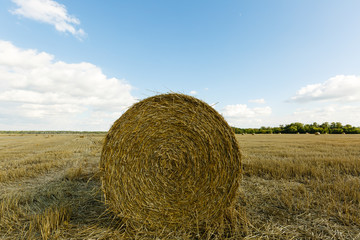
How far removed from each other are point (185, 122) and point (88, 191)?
2949 millimetres

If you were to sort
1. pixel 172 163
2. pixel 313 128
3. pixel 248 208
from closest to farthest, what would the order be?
pixel 172 163
pixel 248 208
pixel 313 128

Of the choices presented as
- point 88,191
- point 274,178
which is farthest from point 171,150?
point 274,178

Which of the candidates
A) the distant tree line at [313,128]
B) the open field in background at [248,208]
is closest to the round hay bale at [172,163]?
the open field in background at [248,208]

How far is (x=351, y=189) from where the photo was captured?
13.3 feet

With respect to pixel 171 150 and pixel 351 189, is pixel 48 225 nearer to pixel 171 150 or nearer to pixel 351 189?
pixel 171 150

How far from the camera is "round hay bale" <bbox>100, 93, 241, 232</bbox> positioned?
309 cm

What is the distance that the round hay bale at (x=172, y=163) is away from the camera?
10.2 ft

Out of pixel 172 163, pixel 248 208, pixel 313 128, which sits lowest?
pixel 248 208

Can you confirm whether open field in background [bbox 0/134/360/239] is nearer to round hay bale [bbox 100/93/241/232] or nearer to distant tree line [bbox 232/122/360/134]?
round hay bale [bbox 100/93/241/232]

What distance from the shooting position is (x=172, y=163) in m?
3.19

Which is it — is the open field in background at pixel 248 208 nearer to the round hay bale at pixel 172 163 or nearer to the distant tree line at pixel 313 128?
the round hay bale at pixel 172 163

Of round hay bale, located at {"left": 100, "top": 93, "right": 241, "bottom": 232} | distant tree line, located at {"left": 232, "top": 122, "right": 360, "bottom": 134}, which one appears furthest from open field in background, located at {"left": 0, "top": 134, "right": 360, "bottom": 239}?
distant tree line, located at {"left": 232, "top": 122, "right": 360, "bottom": 134}

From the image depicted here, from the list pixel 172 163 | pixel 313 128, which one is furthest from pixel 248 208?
pixel 313 128

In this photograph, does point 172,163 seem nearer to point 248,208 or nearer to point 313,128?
point 248,208
